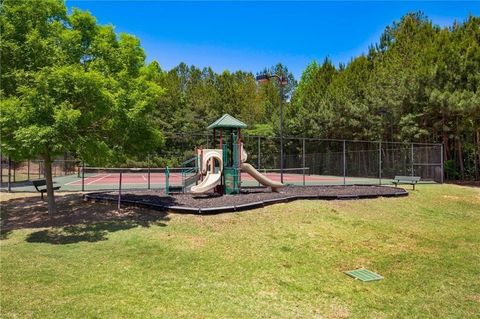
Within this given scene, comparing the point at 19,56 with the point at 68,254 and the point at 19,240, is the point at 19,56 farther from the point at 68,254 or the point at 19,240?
the point at 68,254

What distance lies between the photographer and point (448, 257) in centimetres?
913

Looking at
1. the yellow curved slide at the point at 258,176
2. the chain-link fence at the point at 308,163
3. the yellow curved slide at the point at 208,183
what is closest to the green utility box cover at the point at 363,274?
the yellow curved slide at the point at 208,183

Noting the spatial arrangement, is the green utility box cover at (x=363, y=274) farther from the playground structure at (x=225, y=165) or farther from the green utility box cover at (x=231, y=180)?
the green utility box cover at (x=231, y=180)

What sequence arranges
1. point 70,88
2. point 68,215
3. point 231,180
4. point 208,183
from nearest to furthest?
point 70,88 → point 68,215 → point 208,183 → point 231,180

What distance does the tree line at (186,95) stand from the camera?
10.2 meters

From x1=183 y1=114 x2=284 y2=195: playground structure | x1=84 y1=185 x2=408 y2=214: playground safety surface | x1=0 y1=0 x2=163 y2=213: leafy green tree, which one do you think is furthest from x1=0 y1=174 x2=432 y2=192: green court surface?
x1=0 y1=0 x2=163 y2=213: leafy green tree

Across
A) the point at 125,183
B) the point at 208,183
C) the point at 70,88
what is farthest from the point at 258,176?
the point at 125,183

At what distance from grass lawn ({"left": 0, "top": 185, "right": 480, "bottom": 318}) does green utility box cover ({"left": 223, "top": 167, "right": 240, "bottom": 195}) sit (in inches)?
126

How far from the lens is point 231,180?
1652 cm

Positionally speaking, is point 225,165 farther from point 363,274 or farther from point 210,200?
point 363,274

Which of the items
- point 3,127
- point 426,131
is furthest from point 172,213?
point 426,131

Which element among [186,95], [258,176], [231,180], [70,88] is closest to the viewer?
[70,88]

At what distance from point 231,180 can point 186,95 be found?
4483 centimetres

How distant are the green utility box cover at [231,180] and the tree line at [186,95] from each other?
141 inches
